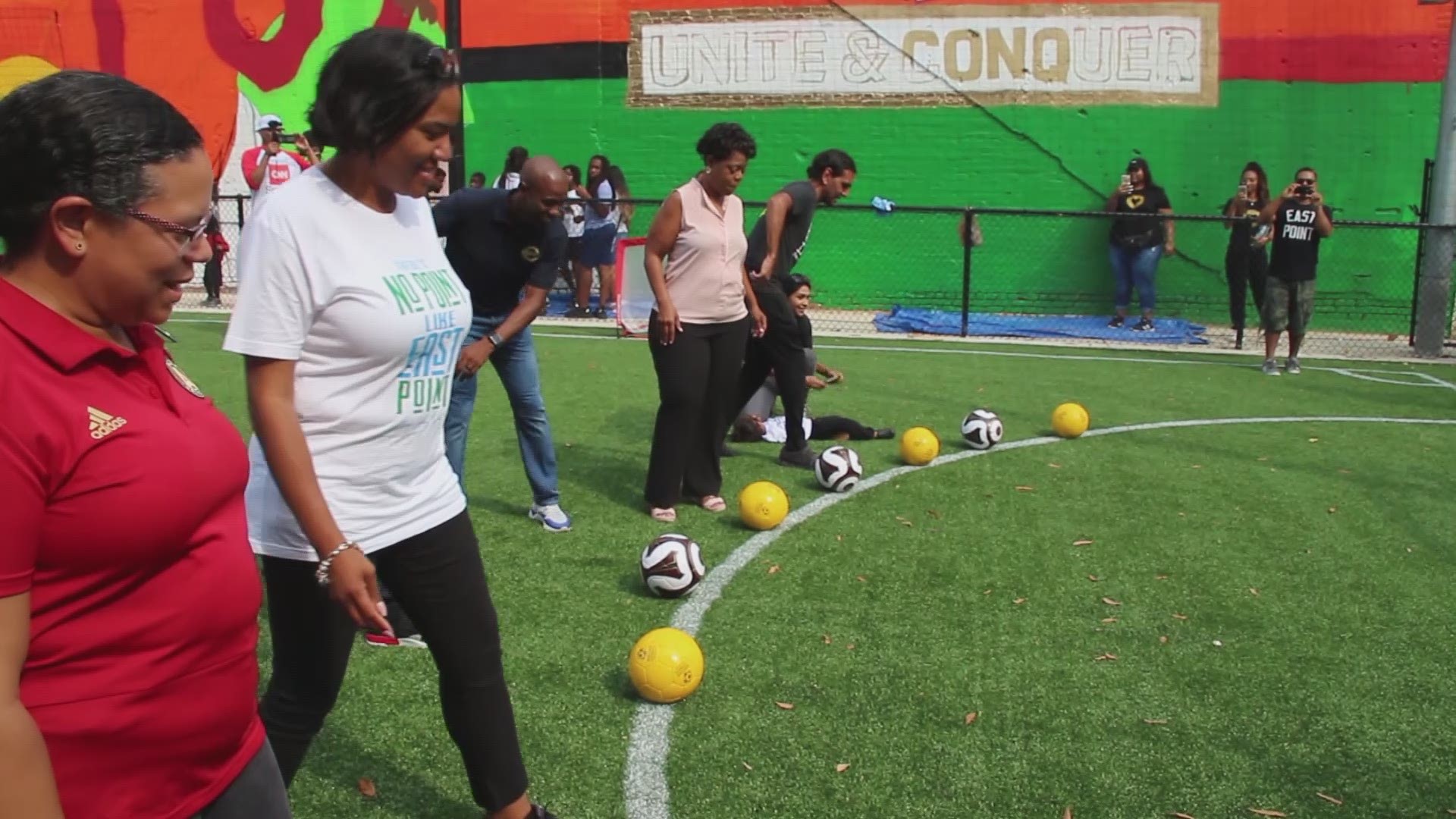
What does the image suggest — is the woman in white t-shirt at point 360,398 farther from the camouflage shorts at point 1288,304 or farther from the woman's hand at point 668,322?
the camouflage shorts at point 1288,304

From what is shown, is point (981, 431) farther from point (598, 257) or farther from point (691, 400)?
point (598, 257)

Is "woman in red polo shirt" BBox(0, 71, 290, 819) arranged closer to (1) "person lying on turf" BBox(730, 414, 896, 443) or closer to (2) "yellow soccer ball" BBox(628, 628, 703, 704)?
(2) "yellow soccer ball" BBox(628, 628, 703, 704)

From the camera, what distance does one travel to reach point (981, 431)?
8.64 m

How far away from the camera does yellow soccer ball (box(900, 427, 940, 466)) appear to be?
320 inches

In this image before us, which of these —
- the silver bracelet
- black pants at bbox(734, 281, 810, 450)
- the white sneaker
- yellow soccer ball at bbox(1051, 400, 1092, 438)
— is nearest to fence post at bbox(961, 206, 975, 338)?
yellow soccer ball at bbox(1051, 400, 1092, 438)

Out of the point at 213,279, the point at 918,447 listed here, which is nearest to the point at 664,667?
the point at 918,447

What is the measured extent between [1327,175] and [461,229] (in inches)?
569

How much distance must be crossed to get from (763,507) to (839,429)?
2579mm

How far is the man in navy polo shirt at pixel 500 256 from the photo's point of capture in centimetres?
562

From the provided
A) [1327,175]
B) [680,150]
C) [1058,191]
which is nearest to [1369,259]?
[1327,175]

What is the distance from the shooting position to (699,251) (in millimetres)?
6605

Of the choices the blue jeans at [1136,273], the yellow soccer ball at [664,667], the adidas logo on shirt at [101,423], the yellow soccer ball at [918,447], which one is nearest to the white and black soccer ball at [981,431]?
the yellow soccer ball at [918,447]

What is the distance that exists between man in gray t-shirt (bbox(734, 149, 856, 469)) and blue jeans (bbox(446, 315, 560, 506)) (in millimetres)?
1825

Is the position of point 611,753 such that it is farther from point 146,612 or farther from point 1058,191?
point 1058,191
